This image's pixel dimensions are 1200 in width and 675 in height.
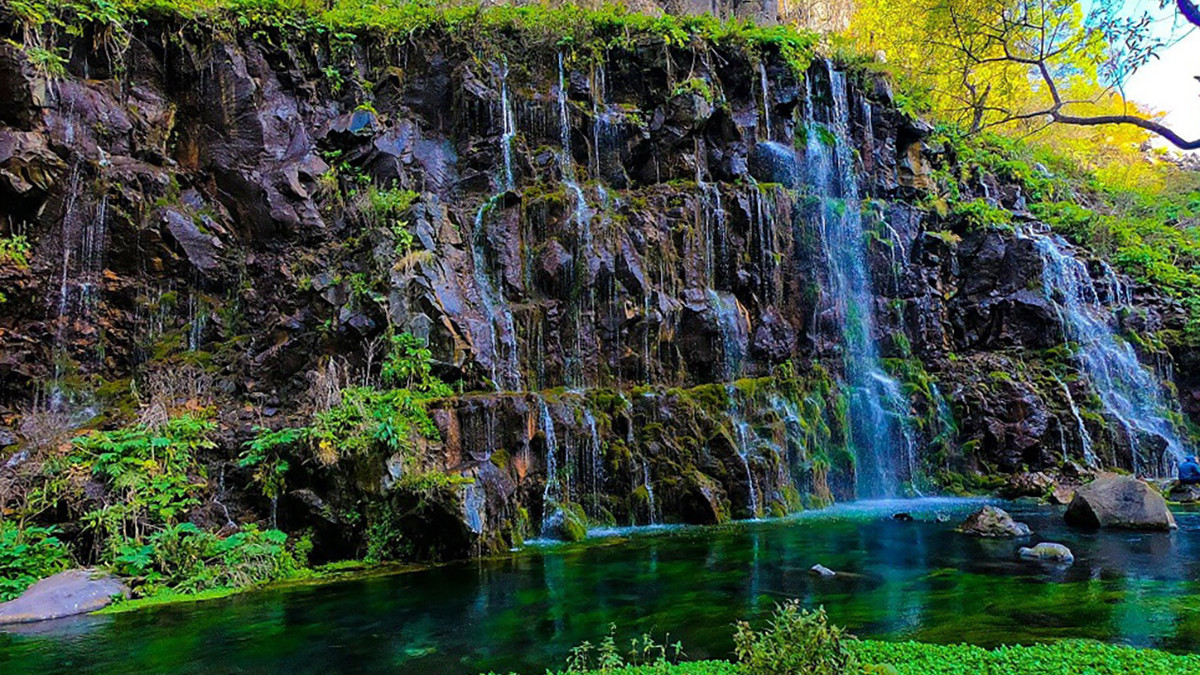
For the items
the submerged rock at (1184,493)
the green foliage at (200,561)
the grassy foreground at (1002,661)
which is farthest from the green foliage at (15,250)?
the submerged rock at (1184,493)

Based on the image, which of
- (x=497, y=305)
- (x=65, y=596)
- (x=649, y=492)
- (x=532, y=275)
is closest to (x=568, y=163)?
(x=532, y=275)

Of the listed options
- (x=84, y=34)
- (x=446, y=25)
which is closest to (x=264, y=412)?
(x=84, y=34)

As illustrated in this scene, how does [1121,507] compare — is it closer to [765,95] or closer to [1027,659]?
[1027,659]

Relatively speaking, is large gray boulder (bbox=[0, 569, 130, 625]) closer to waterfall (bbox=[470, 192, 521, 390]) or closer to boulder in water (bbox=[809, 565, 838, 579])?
waterfall (bbox=[470, 192, 521, 390])

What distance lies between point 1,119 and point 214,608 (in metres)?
12.4

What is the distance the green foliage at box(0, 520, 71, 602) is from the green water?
130cm

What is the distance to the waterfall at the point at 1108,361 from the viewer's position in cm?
1731

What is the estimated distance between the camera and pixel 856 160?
21.8m

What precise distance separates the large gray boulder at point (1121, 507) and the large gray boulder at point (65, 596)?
48.9 ft

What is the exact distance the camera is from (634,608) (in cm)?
746

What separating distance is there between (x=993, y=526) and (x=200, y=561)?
12166 mm

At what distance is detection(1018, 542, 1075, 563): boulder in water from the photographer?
9.13 m

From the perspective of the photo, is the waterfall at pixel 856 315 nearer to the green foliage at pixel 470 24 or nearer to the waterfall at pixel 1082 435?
the green foliage at pixel 470 24

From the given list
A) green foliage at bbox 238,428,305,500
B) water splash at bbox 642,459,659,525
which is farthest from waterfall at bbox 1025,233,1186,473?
green foliage at bbox 238,428,305,500
